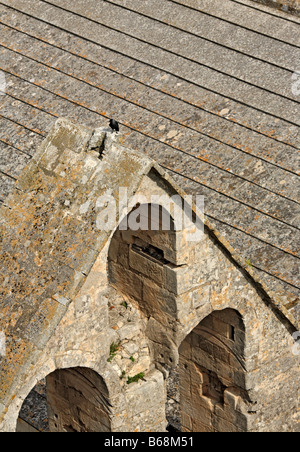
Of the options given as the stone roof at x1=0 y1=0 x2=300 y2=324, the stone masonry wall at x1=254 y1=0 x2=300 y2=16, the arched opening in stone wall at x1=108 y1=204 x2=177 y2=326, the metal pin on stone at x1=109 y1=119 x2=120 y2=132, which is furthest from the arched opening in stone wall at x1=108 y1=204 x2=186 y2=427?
the stone masonry wall at x1=254 y1=0 x2=300 y2=16

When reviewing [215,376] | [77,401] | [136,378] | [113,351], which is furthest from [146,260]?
[215,376]

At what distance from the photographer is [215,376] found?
1274 cm

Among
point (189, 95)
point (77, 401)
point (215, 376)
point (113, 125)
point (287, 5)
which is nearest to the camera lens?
point (113, 125)

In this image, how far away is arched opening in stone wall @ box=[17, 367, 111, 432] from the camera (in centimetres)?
1168

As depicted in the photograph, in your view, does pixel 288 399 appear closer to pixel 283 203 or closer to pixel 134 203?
pixel 283 203

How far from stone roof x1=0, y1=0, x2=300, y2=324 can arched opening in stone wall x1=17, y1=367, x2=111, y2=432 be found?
1964mm

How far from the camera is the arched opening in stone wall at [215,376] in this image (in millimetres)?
12141

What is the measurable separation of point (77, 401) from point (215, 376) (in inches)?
58.0

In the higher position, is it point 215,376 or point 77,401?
point 215,376

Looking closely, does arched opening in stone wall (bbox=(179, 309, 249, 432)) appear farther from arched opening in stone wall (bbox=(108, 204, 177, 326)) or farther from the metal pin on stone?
the metal pin on stone

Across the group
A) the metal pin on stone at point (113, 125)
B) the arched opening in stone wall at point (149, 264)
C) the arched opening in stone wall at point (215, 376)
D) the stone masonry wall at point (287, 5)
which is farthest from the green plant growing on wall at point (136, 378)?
the stone masonry wall at point (287, 5)

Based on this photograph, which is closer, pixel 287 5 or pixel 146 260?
pixel 146 260

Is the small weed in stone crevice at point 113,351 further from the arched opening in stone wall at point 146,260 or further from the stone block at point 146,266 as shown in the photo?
the stone block at point 146,266

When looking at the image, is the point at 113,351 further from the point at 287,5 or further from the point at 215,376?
the point at 287,5
